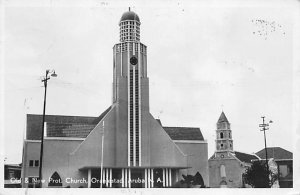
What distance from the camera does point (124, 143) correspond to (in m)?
5.77

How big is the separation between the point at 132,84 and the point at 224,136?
1.01 meters

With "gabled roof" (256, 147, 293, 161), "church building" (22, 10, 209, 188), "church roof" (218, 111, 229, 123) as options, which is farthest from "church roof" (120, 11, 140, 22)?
"gabled roof" (256, 147, 293, 161)

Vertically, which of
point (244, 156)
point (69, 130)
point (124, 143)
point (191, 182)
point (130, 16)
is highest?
point (130, 16)

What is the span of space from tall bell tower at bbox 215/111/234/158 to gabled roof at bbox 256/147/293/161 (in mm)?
286

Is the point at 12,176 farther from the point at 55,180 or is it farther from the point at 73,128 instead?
the point at 73,128

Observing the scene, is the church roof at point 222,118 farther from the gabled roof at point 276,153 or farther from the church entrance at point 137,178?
the church entrance at point 137,178

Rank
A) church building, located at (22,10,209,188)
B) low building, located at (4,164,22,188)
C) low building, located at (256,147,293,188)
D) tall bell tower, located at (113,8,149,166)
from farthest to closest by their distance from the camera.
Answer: tall bell tower, located at (113,8,149,166), church building, located at (22,10,209,188), low building, located at (256,147,293,188), low building, located at (4,164,22,188)

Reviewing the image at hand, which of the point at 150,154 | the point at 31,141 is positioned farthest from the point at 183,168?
the point at 31,141

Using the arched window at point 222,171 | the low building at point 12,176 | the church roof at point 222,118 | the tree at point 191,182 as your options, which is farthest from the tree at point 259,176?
the low building at point 12,176

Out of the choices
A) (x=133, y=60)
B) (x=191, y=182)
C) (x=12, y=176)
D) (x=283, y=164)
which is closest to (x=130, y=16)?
(x=133, y=60)

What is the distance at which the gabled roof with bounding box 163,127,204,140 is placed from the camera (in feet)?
18.6

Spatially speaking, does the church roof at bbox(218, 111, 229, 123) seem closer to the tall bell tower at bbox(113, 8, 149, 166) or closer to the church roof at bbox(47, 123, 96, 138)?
the tall bell tower at bbox(113, 8, 149, 166)

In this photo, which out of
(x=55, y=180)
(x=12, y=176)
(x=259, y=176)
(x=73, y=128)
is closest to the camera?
(x=12, y=176)

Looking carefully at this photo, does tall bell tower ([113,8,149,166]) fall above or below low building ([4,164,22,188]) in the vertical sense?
above
